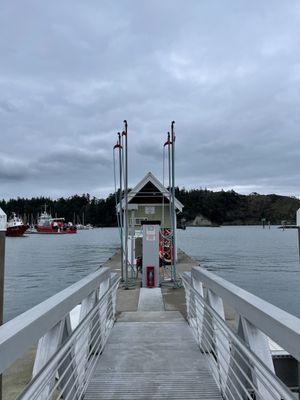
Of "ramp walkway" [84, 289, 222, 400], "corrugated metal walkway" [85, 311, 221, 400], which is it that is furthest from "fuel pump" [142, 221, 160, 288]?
"corrugated metal walkway" [85, 311, 221, 400]

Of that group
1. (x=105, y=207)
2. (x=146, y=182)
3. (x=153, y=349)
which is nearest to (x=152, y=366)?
(x=153, y=349)

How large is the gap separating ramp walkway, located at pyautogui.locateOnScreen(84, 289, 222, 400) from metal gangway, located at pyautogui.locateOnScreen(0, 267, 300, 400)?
1cm

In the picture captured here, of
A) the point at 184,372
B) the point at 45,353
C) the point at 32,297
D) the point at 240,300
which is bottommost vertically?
the point at 32,297

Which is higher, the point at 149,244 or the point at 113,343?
the point at 149,244

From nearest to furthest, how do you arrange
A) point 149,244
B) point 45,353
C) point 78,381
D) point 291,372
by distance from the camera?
point 45,353 < point 78,381 < point 291,372 < point 149,244

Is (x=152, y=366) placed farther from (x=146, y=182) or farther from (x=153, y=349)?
(x=146, y=182)

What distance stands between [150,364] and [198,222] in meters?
193

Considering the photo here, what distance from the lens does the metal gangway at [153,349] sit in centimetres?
257

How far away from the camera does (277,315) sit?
2730mm

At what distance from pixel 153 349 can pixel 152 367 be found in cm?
79

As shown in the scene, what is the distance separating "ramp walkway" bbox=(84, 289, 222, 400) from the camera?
4391 millimetres

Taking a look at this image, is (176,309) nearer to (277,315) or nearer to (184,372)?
(184,372)

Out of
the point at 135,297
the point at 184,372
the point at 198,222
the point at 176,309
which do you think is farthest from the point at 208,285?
the point at 198,222

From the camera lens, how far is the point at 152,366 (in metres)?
5.20
